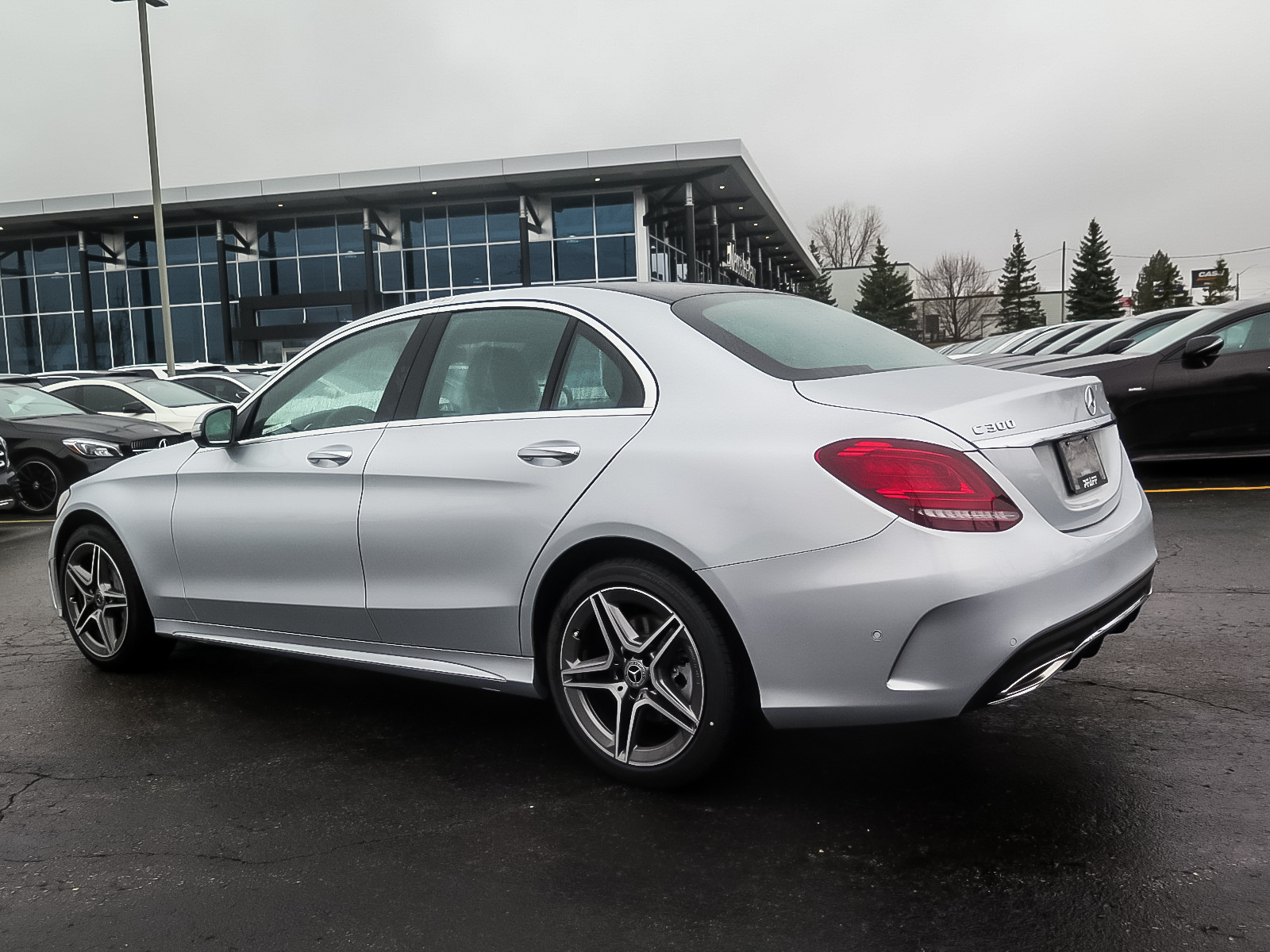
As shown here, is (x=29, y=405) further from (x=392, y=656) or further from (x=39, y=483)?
(x=392, y=656)

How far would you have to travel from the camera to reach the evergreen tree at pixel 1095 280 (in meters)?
82.1

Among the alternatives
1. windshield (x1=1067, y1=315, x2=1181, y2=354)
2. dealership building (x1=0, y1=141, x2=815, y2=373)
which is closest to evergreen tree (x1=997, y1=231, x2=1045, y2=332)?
dealership building (x1=0, y1=141, x2=815, y2=373)

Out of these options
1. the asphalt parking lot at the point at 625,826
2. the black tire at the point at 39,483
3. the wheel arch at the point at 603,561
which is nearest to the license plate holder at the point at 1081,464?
the asphalt parking lot at the point at 625,826

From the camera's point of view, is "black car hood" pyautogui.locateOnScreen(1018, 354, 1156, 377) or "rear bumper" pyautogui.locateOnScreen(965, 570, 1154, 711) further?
"black car hood" pyautogui.locateOnScreen(1018, 354, 1156, 377)

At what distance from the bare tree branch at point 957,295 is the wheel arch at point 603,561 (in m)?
95.5

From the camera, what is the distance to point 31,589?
734 centimetres

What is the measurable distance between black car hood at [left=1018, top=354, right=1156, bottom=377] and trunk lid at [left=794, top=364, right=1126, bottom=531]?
20.2ft

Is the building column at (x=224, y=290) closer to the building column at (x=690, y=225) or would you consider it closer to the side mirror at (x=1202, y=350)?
the building column at (x=690, y=225)

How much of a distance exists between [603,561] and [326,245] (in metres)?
41.7

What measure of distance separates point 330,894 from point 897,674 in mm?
1595

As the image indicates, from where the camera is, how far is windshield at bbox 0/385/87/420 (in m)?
11.9

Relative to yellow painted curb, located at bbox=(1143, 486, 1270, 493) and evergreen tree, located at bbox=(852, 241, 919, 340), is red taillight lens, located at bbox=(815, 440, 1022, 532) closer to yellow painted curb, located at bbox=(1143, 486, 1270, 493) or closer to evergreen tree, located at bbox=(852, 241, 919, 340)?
yellow painted curb, located at bbox=(1143, 486, 1270, 493)

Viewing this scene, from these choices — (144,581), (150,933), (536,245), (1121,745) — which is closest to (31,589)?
(144,581)

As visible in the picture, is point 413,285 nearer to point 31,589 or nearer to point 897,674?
point 31,589
